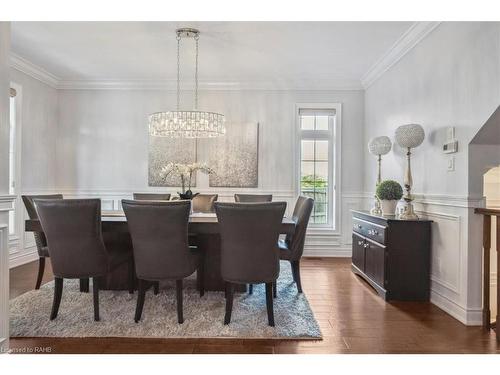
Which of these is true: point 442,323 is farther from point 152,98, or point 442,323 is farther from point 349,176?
point 152,98

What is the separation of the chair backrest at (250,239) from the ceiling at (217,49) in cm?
194

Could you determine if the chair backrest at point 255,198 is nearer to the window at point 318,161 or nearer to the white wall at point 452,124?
the window at point 318,161

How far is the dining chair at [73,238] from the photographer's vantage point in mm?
2611

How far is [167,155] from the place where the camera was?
17.4 feet

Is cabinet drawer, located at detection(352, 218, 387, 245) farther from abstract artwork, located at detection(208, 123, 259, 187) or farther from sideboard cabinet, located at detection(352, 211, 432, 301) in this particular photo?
abstract artwork, located at detection(208, 123, 259, 187)

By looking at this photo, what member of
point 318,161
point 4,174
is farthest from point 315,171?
point 4,174

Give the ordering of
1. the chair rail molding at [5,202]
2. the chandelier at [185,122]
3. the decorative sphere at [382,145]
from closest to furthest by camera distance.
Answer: the chair rail molding at [5,202] → the chandelier at [185,122] → the decorative sphere at [382,145]

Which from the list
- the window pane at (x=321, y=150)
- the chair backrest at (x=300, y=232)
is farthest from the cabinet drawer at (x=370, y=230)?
the window pane at (x=321, y=150)

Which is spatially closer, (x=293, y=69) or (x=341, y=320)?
(x=341, y=320)

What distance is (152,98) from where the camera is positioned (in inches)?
211

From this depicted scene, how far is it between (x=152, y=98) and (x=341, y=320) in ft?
13.6
